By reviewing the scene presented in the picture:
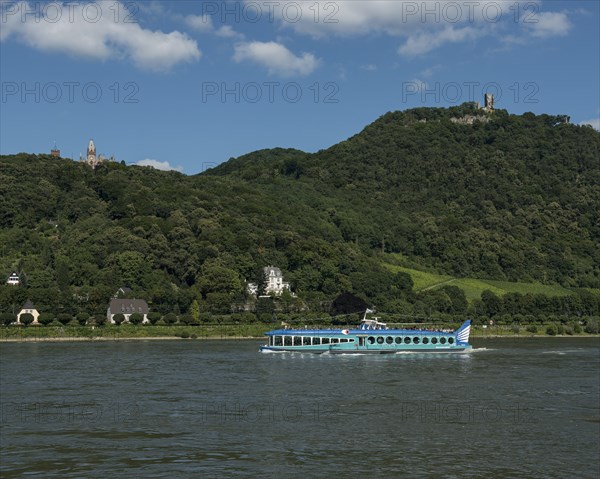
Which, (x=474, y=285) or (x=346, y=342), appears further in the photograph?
(x=474, y=285)

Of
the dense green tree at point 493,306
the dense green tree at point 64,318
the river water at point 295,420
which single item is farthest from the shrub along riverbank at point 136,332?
the river water at point 295,420

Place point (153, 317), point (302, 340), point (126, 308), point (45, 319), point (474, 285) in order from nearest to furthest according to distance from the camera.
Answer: point (302, 340)
point (45, 319)
point (153, 317)
point (126, 308)
point (474, 285)

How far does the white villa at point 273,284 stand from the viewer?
472 ft

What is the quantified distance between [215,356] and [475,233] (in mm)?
130096

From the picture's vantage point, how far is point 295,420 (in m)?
39.9

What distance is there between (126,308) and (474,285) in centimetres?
7448

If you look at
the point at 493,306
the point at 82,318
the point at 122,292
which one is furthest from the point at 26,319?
the point at 493,306

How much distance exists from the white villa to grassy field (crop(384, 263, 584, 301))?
85.1 feet

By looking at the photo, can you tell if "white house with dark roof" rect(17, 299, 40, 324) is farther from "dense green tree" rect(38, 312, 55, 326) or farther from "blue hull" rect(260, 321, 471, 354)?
"blue hull" rect(260, 321, 471, 354)

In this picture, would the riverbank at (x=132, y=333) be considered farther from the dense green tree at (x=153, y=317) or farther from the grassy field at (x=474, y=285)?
the grassy field at (x=474, y=285)

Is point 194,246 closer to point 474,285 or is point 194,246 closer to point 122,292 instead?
point 122,292

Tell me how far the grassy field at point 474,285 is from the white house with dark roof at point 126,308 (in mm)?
56134

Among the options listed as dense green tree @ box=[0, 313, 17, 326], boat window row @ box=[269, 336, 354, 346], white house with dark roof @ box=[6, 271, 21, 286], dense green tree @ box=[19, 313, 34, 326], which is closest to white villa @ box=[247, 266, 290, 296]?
white house with dark roof @ box=[6, 271, 21, 286]

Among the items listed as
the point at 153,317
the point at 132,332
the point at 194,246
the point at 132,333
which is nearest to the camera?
the point at 132,333
